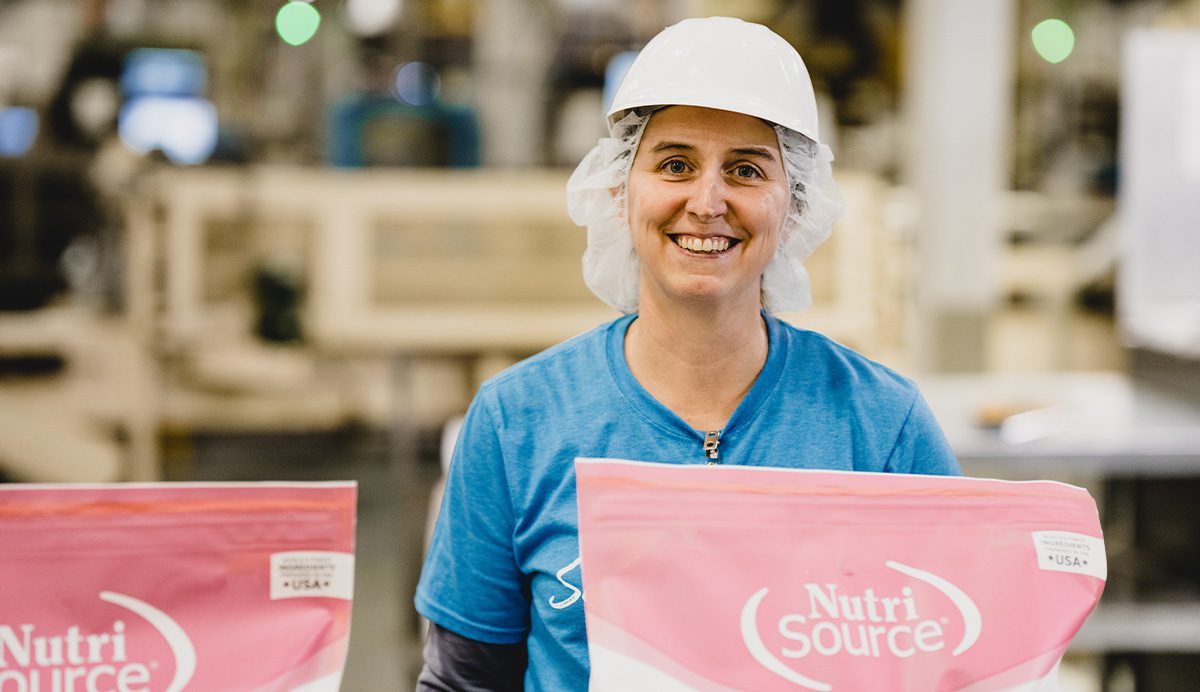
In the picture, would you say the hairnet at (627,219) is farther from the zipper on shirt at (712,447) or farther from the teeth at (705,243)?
the zipper on shirt at (712,447)

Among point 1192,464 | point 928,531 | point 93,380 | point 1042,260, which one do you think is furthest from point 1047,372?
point 928,531

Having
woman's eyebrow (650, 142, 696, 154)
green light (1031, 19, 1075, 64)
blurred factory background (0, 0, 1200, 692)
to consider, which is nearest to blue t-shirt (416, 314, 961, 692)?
woman's eyebrow (650, 142, 696, 154)

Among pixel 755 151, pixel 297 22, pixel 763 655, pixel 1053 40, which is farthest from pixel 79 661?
pixel 1053 40

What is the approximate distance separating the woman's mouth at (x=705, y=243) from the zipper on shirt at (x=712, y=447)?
21cm

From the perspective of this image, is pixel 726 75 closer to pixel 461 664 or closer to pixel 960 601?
pixel 960 601

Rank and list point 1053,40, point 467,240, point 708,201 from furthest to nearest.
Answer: point 1053,40 < point 467,240 < point 708,201

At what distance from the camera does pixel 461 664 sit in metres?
1.26

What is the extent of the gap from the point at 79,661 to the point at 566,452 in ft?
1.73

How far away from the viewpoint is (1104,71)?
9.04m

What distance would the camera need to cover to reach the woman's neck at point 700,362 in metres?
1.26

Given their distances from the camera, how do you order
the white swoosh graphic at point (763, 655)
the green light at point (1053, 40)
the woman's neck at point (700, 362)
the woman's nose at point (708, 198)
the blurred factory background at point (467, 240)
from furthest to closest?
1. the green light at point (1053, 40)
2. the blurred factory background at point (467, 240)
3. the woman's neck at point (700, 362)
4. the woman's nose at point (708, 198)
5. the white swoosh graphic at point (763, 655)

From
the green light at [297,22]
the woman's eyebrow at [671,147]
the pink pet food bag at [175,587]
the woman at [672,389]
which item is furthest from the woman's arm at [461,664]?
the green light at [297,22]

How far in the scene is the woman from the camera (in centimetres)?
119

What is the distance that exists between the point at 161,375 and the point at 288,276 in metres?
0.94
